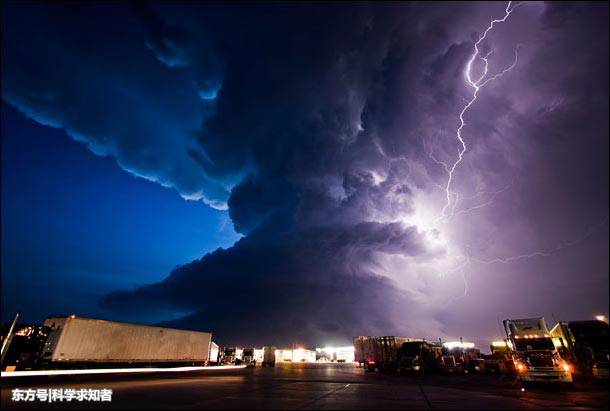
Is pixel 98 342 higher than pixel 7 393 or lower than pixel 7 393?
higher

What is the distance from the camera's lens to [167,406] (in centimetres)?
811

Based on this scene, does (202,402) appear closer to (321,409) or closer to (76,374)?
(321,409)

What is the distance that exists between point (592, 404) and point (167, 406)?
523 inches

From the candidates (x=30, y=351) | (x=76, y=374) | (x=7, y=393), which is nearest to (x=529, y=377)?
(x=7, y=393)

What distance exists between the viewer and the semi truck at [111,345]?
1944cm

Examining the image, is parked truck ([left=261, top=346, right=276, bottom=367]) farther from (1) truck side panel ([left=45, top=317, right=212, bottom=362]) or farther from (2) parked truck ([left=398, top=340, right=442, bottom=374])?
(2) parked truck ([left=398, top=340, right=442, bottom=374])

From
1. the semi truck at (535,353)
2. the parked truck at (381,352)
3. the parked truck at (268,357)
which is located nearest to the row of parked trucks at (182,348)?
the semi truck at (535,353)

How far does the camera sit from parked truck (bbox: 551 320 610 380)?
66.5 feet

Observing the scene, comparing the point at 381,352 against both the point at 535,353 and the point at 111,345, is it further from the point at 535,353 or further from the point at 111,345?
the point at 111,345

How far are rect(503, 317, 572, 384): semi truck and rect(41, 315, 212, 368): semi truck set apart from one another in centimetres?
2464

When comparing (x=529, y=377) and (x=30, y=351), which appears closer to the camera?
(x=529, y=377)

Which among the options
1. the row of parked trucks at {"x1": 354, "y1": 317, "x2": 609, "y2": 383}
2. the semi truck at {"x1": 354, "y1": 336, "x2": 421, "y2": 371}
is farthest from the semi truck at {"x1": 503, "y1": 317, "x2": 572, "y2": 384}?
the semi truck at {"x1": 354, "y1": 336, "x2": 421, "y2": 371}

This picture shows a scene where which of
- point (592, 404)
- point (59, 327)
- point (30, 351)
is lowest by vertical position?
point (592, 404)

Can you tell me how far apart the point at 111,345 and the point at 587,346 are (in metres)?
31.5
